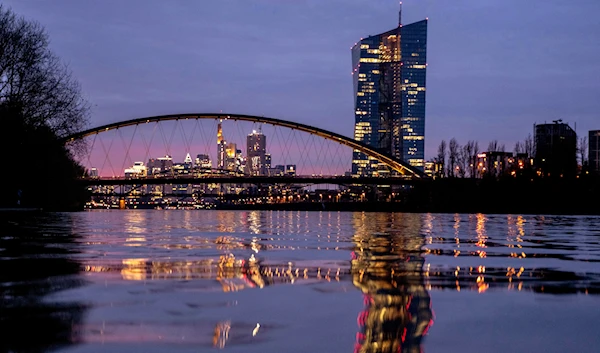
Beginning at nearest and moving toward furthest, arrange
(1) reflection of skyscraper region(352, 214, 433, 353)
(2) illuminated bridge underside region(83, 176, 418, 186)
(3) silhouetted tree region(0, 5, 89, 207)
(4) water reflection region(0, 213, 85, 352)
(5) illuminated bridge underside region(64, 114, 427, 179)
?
(4) water reflection region(0, 213, 85, 352) < (1) reflection of skyscraper region(352, 214, 433, 353) < (3) silhouetted tree region(0, 5, 89, 207) < (2) illuminated bridge underside region(83, 176, 418, 186) < (5) illuminated bridge underside region(64, 114, 427, 179)

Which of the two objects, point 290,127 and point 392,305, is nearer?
point 392,305

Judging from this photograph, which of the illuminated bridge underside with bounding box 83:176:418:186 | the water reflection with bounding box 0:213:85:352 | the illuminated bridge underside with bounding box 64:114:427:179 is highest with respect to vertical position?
the illuminated bridge underside with bounding box 64:114:427:179

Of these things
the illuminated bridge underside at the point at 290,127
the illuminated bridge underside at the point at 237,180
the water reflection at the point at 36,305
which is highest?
the illuminated bridge underside at the point at 290,127

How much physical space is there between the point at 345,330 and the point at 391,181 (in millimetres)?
123208

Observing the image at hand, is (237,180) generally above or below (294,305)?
above

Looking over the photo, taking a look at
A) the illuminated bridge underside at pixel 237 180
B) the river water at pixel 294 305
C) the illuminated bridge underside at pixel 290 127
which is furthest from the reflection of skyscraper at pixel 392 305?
the illuminated bridge underside at pixel 290 127

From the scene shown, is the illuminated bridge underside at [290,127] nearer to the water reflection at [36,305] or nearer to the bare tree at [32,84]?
the bare tree at [32,84]

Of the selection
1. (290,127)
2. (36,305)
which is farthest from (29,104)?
(290,127)

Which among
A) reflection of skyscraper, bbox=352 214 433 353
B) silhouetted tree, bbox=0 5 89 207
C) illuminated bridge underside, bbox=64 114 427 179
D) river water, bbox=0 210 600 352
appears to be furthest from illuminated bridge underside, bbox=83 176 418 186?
reflection of skyscraper, bbox=352 214 433 353

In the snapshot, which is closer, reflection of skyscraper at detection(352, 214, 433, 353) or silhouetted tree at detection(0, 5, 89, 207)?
reflection of skyscraper at detection(352, 214, 433, 353)

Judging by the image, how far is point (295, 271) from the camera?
564 inches

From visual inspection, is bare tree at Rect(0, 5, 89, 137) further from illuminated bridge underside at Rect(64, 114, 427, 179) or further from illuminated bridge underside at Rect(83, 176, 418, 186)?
illuminated bridge underside at Rect(64, 114, 427, 179)

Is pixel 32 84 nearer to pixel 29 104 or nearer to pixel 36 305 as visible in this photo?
pixel 29 104

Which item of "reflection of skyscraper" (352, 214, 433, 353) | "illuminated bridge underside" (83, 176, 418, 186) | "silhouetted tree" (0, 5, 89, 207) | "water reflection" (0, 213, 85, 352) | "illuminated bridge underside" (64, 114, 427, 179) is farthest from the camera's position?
"illuminated bridge underside" (64, 114, 427, 179)
